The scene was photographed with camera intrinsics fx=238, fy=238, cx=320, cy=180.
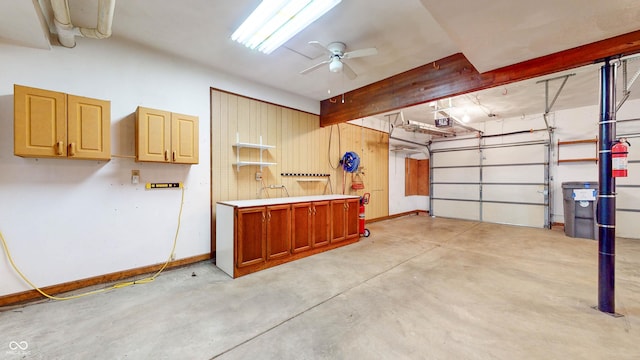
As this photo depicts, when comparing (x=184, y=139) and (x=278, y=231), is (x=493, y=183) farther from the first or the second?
(x=184, y=139)

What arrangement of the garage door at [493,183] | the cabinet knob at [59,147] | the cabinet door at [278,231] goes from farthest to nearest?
the garage door at [493,183]
the cabinet door at [278,231]
the cabinet knob at [59,147]

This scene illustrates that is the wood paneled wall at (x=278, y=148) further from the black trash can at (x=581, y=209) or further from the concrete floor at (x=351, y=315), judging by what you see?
the black trash can at (x=581, y=209)

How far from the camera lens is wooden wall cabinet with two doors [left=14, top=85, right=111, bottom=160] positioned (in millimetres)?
2309

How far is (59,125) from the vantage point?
97.7 inches

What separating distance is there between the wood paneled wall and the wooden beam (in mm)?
753

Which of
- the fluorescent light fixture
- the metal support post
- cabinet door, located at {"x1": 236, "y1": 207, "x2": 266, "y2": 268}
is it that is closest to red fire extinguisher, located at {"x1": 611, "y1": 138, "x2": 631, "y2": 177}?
the metal support post

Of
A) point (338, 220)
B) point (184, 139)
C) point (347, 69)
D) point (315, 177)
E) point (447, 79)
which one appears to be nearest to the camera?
point (347, 69)

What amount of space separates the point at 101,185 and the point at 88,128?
27.9 inches

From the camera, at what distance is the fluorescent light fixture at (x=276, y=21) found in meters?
2.30

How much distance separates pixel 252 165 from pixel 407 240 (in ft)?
11.6

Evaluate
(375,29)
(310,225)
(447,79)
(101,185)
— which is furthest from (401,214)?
(101,185)

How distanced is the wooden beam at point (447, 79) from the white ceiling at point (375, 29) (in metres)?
0.10

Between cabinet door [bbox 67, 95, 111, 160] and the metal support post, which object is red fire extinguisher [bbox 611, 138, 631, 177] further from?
cabinet door [bbox 67, 95, 111, 160]

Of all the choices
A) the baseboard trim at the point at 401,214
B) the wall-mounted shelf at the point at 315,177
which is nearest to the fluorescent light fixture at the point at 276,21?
the wall-mounted shelf at the point at 315,177
